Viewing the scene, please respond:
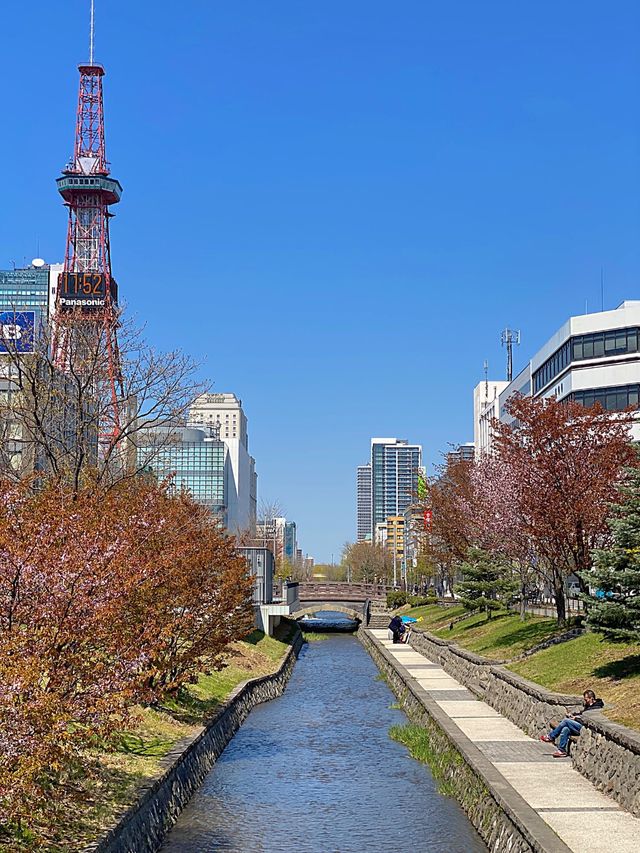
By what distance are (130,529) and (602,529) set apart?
19.0 metres

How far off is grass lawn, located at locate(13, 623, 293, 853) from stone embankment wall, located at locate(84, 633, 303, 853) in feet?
0.65

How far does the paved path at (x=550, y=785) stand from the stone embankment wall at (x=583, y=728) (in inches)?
9.4

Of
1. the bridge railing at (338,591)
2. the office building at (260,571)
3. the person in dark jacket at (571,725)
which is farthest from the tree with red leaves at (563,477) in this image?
the bridge railing at (338,591)

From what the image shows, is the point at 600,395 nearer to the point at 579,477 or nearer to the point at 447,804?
the point at 579,477

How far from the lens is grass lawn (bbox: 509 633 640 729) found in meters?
22.0

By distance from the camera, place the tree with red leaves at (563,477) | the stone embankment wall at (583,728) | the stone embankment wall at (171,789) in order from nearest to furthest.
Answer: the stone embankment wall at (171,789) → the stone embankment wall at (583,728) → the tree with red leaves at (563,477)

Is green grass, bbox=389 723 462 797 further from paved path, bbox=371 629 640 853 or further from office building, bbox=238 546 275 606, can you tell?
office building, bbox=238 546 275 606

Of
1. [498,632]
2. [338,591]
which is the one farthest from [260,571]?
[338,591]

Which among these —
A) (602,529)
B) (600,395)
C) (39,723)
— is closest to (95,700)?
(39,723)

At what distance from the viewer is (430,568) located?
93.5 m

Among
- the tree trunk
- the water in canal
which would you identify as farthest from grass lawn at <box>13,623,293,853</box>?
the tree trunk

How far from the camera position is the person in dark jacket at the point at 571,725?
22.0m

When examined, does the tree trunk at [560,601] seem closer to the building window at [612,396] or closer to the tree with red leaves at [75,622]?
the tree with red leaves at [75,622]

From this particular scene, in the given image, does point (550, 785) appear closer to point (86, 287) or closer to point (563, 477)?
point (563, 477)
